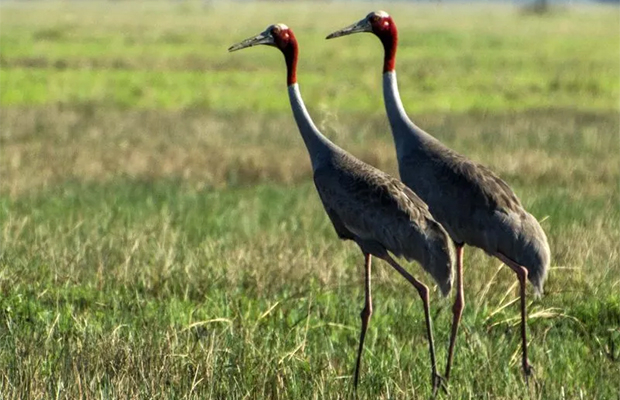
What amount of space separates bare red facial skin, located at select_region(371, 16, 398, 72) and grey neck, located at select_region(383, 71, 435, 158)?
0.05 meters

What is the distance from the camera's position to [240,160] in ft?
48.9

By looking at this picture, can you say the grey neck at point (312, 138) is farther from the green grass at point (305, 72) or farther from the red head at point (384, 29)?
the green grass at point (305, 72)

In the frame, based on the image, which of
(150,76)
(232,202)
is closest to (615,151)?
(232,202)

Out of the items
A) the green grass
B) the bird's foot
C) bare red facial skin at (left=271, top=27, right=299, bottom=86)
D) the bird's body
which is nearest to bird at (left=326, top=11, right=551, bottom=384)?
the bird's body

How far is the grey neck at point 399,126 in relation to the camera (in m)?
6.04

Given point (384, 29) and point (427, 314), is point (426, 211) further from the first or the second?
point (384, 29)

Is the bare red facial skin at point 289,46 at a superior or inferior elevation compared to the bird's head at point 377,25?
inferior

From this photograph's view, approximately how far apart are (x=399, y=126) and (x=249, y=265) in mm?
2316

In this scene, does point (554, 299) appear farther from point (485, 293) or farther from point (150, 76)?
point (150, 76)

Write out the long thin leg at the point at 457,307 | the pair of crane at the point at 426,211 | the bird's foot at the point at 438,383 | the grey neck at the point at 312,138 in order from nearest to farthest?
the bird's foot at the point at 438,383 → the pair of crane at the point at 426,211 → the long thin leg at the point at 457,307 → the grey neck at the point at 312,138

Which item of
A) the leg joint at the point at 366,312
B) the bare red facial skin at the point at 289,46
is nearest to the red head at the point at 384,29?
the bare red facial skin at the point at 289,46

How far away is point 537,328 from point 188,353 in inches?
90.5

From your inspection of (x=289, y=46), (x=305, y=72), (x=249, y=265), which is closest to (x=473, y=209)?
(x=289, y=46)

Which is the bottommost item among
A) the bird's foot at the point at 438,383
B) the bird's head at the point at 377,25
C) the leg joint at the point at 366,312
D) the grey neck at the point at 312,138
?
the bird's foot at the point at 438,383
